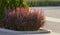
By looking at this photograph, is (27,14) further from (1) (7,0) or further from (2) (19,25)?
(1) (7,0)

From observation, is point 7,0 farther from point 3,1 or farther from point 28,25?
point 28,25

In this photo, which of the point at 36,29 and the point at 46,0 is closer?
the point at 36,29

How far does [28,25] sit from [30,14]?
68cm

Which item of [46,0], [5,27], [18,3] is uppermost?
[18,3]

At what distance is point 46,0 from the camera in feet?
148

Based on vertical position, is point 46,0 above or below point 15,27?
below

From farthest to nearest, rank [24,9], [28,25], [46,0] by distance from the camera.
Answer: [46,0]
[24,9]
[28,25]

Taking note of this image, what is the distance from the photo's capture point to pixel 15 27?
535 inches

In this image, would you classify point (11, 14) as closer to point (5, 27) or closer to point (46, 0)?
point (5, 27)

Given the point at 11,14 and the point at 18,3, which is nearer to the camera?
the point at 11,14

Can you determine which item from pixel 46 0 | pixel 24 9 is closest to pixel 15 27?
pixel 24 9

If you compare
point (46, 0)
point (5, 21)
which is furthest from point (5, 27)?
point (46, 0)

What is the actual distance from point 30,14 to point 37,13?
335 millimetres

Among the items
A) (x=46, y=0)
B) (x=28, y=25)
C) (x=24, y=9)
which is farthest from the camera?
(x=46, y=0)
